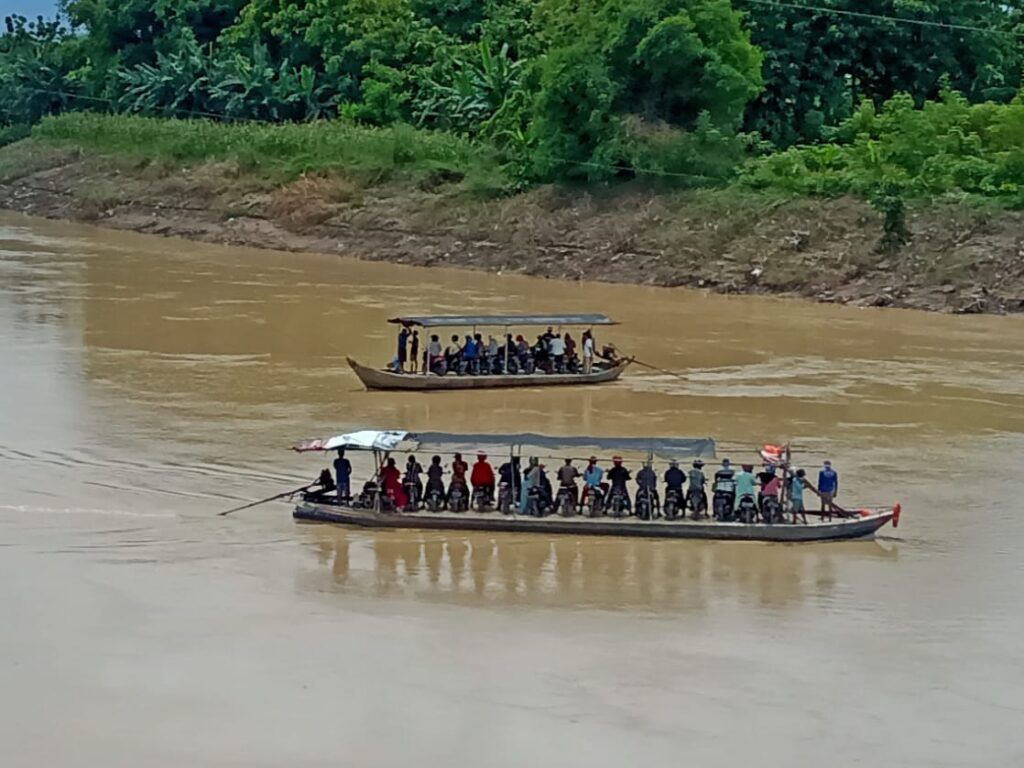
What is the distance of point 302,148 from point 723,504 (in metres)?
33.5

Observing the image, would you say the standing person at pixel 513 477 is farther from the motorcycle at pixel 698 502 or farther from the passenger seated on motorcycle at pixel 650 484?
the motorcycle at pixel 698 502

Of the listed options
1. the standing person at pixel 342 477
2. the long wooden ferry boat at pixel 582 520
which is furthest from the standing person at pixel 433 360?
the standing person at pixel 342 477

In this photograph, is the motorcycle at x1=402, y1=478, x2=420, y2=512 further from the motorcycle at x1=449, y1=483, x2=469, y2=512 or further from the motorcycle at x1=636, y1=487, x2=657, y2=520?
the motorcycle at x1=636, y1=487, x2=657, y2=520

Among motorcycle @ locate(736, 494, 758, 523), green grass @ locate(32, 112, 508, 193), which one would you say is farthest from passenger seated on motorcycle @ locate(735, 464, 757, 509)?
green grass @ locate(32, 112, 508, 193)

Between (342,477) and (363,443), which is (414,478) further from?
(342,477)

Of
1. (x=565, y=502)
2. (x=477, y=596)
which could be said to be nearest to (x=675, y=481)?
(x=565, y=502)

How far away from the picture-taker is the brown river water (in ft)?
36.8

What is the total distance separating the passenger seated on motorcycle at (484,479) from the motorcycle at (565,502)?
691 millimetres

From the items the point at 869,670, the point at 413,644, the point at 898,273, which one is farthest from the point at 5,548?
the point at 898,273

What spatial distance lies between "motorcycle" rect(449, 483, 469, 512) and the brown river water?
17.3 inches

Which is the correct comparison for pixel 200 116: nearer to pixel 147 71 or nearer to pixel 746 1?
pixel 147 71

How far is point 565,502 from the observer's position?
16.0m

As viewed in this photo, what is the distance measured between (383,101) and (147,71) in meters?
10.8

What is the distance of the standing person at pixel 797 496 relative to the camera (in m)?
16.0
